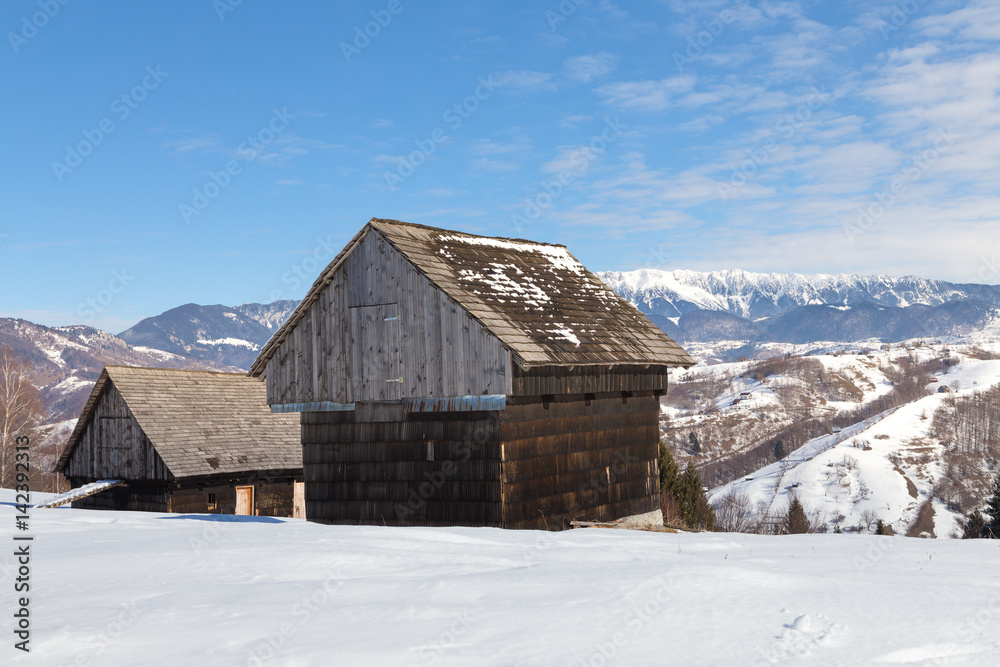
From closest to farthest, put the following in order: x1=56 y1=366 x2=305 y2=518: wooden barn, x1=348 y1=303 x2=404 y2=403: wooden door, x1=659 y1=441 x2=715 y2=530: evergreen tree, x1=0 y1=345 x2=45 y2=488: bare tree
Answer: x1=348 y1=303 x2=404 y2=403: wooden door, x1=56 y1=366 x2=305 y2=518: wooden barn, x1=659 y1=441 x2=715 y2=530: evergreen tree, x1=0 y1=345 x2=45 y2=488: bare tree

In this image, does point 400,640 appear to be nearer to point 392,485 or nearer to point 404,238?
point 392,485

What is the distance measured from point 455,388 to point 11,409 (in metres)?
40.2

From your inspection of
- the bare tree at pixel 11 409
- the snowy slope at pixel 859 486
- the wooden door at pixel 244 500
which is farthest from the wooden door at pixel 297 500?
the snowy slope at pixel 859 486

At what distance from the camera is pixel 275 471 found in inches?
1205

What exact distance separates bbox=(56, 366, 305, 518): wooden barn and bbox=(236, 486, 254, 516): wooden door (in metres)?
0.04

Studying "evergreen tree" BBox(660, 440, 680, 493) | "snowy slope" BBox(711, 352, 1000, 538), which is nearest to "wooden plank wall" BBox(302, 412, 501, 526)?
"evergreen tree" BBox(660, 440, 680, 493)

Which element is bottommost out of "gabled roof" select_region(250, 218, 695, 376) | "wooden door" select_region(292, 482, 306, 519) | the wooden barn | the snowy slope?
the snowy slope

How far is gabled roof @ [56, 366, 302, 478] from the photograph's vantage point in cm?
2836

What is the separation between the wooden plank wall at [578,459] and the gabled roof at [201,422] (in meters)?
14.7

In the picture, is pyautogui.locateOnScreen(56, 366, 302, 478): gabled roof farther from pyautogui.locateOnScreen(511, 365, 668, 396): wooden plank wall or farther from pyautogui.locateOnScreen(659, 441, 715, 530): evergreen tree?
pyautogui.locateOnScreen(511, 365, 668, 396): wooden plank wall

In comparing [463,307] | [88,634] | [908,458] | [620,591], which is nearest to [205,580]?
[88,634]

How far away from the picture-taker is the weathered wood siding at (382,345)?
17.6 meters

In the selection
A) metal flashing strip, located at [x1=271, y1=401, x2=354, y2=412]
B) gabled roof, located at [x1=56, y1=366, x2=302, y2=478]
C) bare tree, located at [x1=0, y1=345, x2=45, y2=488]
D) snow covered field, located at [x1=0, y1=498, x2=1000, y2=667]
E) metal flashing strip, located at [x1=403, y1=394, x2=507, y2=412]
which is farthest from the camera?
bare tree, located at [x1=0, y1=345, x2=45, y2=488]

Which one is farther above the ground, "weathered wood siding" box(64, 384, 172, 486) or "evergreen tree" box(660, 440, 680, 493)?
"weathered wood siding" box(64, 384, 172, 486)
